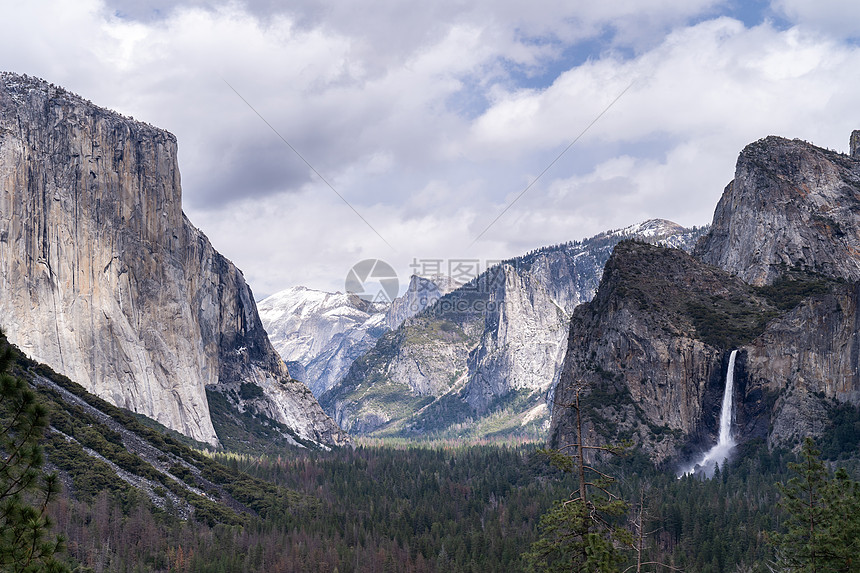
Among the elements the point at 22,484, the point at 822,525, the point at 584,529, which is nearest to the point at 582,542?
the point at 584,529

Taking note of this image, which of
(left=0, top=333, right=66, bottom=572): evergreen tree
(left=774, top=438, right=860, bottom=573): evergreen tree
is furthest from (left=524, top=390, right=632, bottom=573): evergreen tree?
(left=0, top=333, right=66, bottom=572): evergreen tree

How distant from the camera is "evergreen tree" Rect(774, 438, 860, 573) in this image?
2104 inches

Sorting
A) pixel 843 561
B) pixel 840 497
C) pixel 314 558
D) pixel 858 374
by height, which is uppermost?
pixel 858 374

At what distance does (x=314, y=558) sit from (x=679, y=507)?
Answer: 71587 millimetres

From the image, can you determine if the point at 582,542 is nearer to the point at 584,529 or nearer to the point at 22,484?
the point at 584,529

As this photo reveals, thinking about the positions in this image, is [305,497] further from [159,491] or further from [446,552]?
[446,552]

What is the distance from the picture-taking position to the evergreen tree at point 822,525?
53438mm

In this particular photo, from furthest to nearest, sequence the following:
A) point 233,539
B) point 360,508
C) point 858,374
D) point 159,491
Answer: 1. point 858,374
2. point 360,508
3. point 159,491
4. point 233,539

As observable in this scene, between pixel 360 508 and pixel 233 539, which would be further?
pixel 360 508

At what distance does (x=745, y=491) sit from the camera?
174000mm

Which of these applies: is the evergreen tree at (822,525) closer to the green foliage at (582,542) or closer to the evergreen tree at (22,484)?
the green foliage at (582,542)

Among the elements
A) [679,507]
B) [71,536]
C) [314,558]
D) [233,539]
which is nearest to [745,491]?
[679,507]

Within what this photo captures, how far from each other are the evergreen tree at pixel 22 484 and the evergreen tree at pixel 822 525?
49.0m

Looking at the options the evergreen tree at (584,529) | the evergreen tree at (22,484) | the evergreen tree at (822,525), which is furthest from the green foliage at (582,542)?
the evergreen tree at (22,484)
